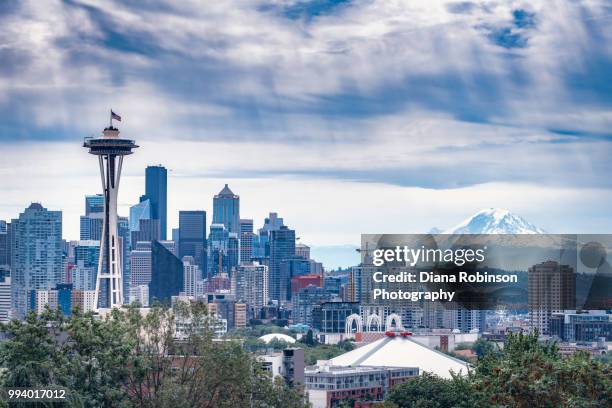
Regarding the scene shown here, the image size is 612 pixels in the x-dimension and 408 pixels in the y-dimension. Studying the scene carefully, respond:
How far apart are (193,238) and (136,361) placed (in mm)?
159572

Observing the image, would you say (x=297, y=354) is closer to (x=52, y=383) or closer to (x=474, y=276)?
(x=474, y=276)

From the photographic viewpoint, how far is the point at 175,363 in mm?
27641

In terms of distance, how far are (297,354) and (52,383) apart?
32.1m

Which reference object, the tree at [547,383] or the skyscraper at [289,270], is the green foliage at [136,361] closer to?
the tree at [547,383]

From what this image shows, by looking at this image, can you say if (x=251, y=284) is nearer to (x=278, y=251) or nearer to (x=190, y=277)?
(x=190, y=277)

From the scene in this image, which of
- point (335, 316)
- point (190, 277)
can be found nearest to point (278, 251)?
point (190, 277)

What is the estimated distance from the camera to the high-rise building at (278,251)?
564ft

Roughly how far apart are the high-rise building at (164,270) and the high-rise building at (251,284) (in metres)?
6.13

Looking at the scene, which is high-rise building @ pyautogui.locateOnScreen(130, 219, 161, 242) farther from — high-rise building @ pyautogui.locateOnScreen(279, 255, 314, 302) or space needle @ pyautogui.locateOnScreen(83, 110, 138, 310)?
space needle @ pyautogui.locateOnScreen(83, 110, 138, 310)

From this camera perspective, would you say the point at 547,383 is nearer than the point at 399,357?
Yes

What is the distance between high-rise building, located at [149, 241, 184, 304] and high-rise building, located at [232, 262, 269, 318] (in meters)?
6.13

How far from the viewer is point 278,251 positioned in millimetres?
178375

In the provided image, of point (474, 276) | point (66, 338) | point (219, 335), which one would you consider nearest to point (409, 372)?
point (474, 276)

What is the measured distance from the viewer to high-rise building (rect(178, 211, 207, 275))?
184 meters
